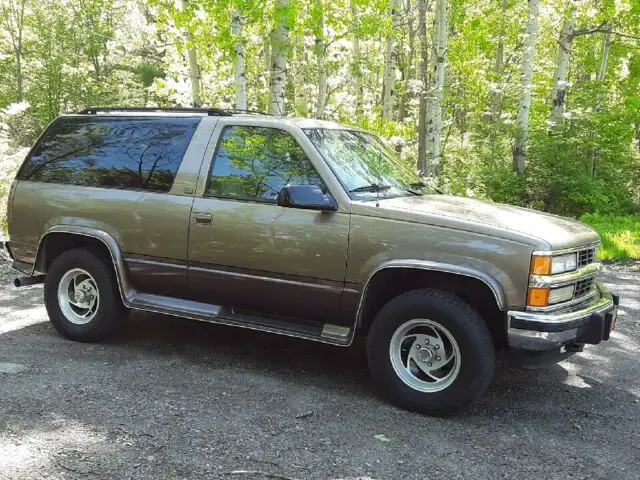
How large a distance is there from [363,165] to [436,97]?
32.9 feet

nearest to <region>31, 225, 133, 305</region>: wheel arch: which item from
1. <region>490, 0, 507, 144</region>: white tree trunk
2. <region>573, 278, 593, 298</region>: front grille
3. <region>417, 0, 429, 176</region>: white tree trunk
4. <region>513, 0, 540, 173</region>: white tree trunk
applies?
<region>573, 278, 593, 298</region>: front grille

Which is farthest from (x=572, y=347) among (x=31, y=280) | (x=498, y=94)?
(x=498, y=94)

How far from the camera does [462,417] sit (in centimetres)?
414

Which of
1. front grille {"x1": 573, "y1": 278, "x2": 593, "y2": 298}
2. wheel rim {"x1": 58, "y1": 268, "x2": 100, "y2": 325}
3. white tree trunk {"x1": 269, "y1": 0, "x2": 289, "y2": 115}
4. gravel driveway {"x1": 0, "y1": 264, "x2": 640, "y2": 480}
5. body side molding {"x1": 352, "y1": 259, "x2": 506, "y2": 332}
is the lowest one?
gravel driveway {"x1": 0, "y1": 264, "x2": 640, "y2": 480}

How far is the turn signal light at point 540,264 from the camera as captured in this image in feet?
12.4

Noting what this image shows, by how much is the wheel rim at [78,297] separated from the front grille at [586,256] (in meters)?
4.17

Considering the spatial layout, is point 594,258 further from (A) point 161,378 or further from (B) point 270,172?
(A) point 161,378

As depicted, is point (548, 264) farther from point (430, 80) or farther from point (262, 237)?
point (430, 80)

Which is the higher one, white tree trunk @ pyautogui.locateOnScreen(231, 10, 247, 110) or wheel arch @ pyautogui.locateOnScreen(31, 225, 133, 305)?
white tree trunk @ pyautogui.locateOnScreen(231, 10, 247, 110)

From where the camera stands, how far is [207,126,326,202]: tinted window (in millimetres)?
4650

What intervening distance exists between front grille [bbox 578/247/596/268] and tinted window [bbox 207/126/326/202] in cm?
193

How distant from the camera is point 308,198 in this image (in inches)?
169

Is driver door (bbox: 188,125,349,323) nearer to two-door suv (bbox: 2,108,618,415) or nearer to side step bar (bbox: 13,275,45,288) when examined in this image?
two-door suv (bbox: 2,108,618,415)

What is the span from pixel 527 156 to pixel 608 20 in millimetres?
8009
